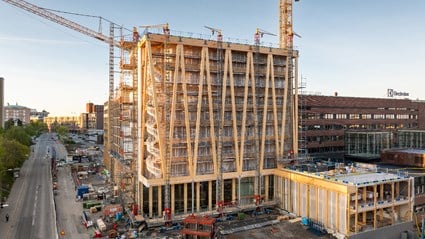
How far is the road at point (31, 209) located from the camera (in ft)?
136

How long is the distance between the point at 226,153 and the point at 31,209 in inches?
1315

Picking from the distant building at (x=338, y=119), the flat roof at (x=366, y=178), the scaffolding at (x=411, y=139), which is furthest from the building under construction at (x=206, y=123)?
the scaffolding at (x=411, y=139)

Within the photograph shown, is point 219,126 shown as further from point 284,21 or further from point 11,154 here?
point 11,154

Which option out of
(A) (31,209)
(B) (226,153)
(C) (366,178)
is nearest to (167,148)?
(B) (226,153)

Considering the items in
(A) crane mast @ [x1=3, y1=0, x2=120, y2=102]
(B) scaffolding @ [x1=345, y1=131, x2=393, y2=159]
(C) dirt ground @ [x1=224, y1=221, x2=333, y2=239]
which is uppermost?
(A) crane mast @ [x1=3, y1=0, x2=120, y2=102]

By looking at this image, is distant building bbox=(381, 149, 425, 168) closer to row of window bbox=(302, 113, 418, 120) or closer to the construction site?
row of window bbox=(302, 113, 418, 120)

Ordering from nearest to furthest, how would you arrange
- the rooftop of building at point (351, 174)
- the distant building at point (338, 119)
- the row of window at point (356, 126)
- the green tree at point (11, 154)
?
1. the rooftop of building at point (351, 174)
2. the green tree at point (11, 154)
3. the distant building at point (338, 119)
4. the row of window at point (356, 126)

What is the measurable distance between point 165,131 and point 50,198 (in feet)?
96.8

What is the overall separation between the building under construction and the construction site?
6.2 inches

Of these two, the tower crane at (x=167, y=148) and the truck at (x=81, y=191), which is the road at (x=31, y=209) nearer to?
the truck at (x=81, y=191)

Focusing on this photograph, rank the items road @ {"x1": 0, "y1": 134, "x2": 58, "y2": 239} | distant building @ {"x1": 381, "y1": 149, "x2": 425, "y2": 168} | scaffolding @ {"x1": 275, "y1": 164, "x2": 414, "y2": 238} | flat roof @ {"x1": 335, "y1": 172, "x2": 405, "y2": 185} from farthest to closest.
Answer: distant building @ {"x1": 381, "y1": 149, "x2": 425, "y2": 168}
road @ {"x1": 0, "y1": 134, "x2": 58, "y2": 239}
flat roof @ {"x1": 335, "y1": 172, "x2": 405, "y2": 185}
scaffolding @ {"x1": 275, "y1": 164, "x2": 414, "y2": 238}

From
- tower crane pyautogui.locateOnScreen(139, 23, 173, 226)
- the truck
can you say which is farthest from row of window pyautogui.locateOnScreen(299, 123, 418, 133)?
the truck

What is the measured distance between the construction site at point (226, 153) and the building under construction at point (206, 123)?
Result: 0.16 m

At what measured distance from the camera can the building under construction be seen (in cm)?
4588
